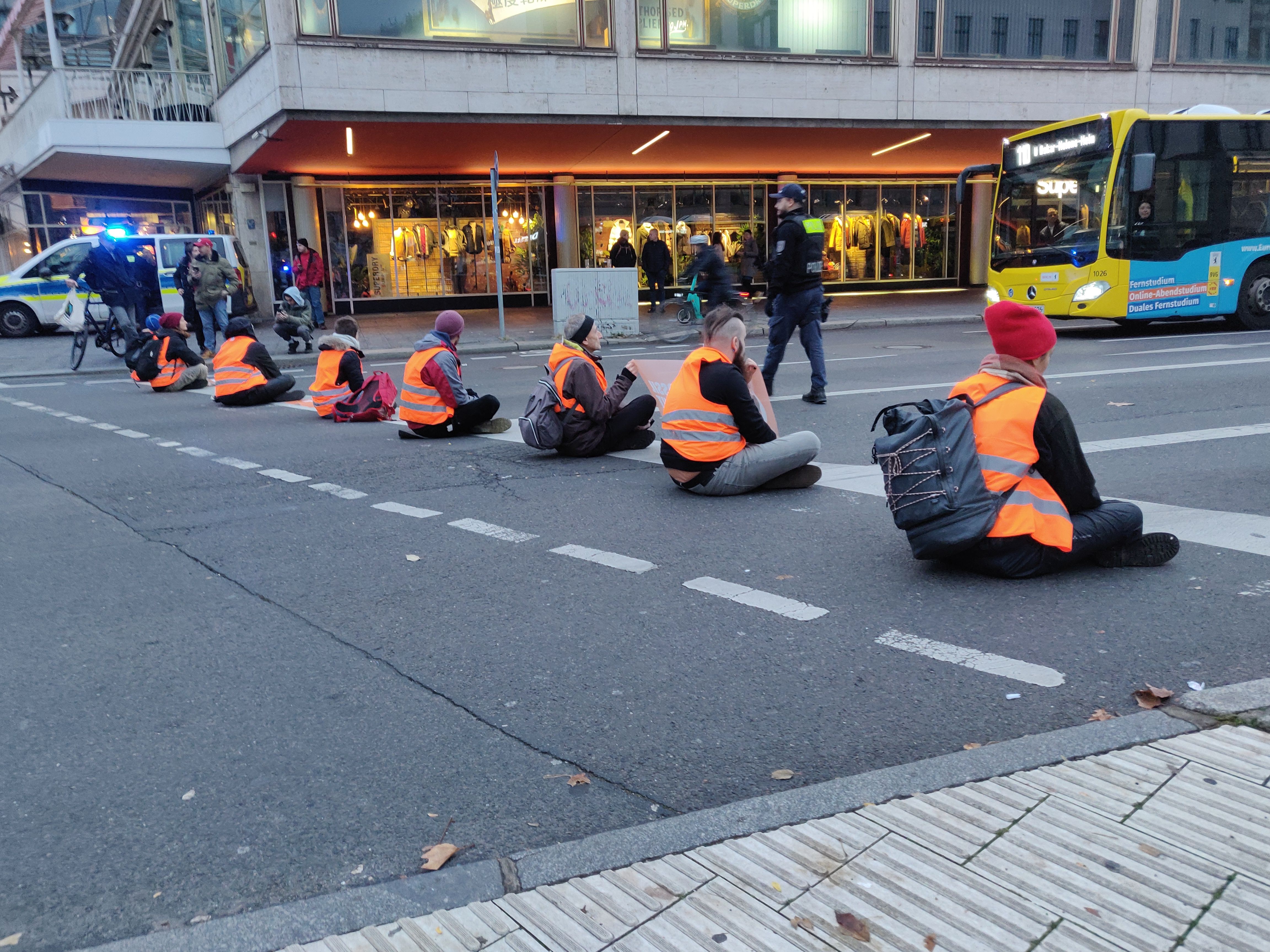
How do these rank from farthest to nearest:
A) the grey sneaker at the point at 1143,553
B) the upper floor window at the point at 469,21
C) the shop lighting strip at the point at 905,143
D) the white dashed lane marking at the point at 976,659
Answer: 1. the shop lighting strip at the point at 905,143
2. the upper floor window at the point at 469,21
3. the grey sneaker at the point at 1143,553
4. the white dashed lane marking at the point at 976,659

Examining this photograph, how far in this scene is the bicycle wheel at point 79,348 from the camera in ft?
55.4

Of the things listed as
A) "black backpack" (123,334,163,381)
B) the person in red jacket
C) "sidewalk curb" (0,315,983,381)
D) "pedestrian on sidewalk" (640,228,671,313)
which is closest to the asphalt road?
"black backpack" (123,334,163,381)

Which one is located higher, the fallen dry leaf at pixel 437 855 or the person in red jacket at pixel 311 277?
the person in red jacket at pixel 311 277

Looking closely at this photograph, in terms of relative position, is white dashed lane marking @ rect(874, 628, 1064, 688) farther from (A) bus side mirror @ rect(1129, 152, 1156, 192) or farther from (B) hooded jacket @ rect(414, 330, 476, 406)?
(A) bus side mirror @ rect(1129, 152, 1156, 192)

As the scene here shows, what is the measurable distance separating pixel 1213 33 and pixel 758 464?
1027 inches

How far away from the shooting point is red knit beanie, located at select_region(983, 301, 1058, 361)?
459 cm

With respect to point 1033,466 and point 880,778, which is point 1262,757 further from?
point 1033,466

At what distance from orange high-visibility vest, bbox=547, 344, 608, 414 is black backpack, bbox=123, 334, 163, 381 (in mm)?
8356

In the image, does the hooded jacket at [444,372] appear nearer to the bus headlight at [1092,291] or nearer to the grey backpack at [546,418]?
the grey backpack at [546,418]

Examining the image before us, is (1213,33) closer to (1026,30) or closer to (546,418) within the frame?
(1026,30)

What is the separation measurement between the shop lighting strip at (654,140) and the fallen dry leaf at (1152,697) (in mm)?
20619

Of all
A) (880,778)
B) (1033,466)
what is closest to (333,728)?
(880,778)

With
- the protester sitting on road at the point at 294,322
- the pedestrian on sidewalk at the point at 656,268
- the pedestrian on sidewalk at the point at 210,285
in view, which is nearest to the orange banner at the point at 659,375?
the protester sitting on road at the point at 294,322

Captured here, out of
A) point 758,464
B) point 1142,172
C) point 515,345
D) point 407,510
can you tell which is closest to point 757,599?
point 758,464
